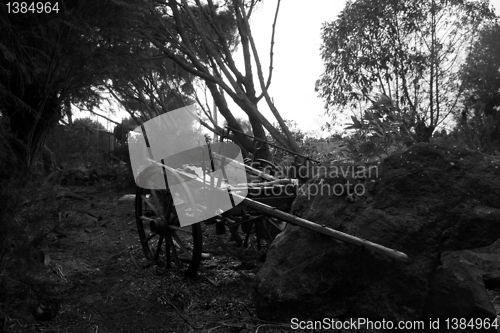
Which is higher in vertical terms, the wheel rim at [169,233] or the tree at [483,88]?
the tree at [483,88]

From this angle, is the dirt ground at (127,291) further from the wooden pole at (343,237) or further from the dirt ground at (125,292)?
the wooden pole at (343,237)

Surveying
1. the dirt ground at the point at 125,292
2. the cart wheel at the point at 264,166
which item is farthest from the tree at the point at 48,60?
the cart wheel at the point at 264,166

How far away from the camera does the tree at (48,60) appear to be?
12.2 ft

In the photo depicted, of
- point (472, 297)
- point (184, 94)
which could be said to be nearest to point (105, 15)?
point (472, 297)

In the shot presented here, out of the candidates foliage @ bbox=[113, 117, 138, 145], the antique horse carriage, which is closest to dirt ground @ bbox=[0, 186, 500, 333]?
the antique horse carriage

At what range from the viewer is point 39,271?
3164mm

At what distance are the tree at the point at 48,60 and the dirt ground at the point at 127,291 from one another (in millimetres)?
649

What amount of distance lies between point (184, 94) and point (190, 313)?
13.9 meters

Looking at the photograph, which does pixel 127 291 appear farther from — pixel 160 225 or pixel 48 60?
pixel 48 60

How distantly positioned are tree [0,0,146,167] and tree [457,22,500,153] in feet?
33.8

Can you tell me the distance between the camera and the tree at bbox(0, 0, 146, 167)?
373cm

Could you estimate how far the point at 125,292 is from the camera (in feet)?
15.1

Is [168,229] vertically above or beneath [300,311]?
above

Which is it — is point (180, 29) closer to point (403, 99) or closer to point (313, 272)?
point (403, 99)
